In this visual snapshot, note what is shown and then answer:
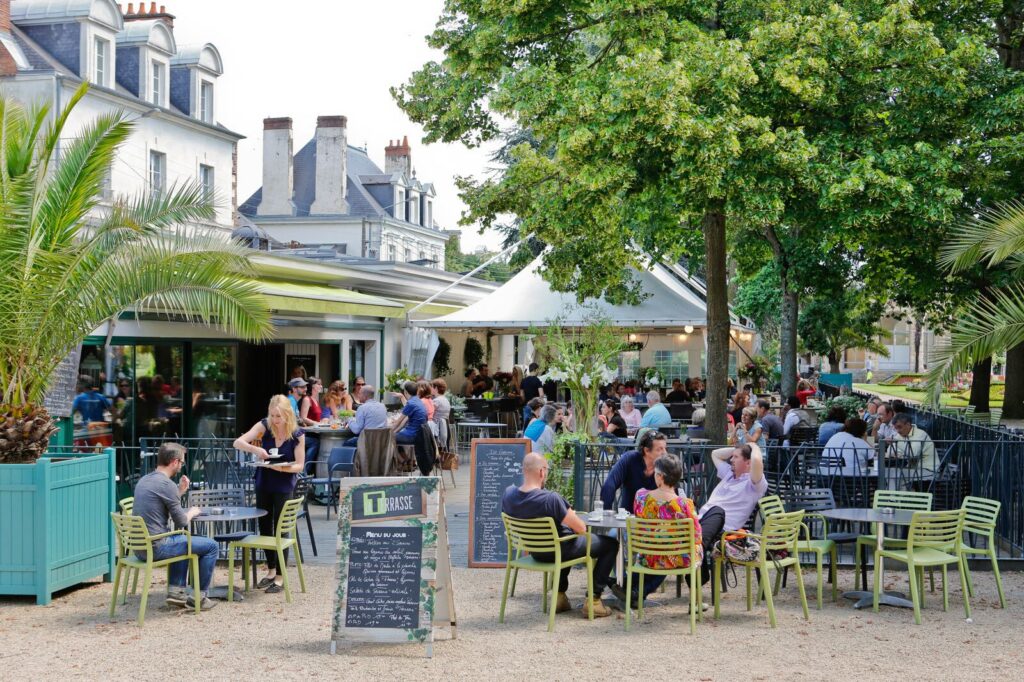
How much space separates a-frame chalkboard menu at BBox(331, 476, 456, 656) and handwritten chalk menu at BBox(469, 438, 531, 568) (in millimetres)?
2490

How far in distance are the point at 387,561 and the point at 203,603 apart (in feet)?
6.55

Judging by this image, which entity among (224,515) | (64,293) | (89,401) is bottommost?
(224,515)

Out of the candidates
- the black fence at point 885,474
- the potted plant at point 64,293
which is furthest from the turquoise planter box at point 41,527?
the black fence at point 885,474

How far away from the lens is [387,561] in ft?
23.8

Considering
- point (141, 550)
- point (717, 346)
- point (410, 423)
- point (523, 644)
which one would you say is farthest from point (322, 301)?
point (523, 644)

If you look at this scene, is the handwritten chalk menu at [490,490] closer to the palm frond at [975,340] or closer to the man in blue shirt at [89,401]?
the palm frond at [975,340]

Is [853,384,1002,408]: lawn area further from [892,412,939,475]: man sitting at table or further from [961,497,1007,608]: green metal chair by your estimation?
[961,497,1007,608]: green metal chair

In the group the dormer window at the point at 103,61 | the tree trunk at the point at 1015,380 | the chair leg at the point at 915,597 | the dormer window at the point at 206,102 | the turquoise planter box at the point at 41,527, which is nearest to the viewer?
the chair leg at the point at 915,597

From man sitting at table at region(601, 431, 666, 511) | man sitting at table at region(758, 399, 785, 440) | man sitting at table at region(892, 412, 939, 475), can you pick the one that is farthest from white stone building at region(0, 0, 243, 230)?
man sitting at table at region(892, 412, 939, 475)

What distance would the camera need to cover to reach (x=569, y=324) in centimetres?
1827

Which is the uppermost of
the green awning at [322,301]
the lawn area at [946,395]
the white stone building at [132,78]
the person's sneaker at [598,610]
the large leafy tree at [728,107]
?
the white stone building at [132,78]

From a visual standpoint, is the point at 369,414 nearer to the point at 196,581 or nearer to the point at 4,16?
the point at 196,581

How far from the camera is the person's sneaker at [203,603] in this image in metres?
8.23

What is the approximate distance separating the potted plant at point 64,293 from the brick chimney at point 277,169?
1159 inches
